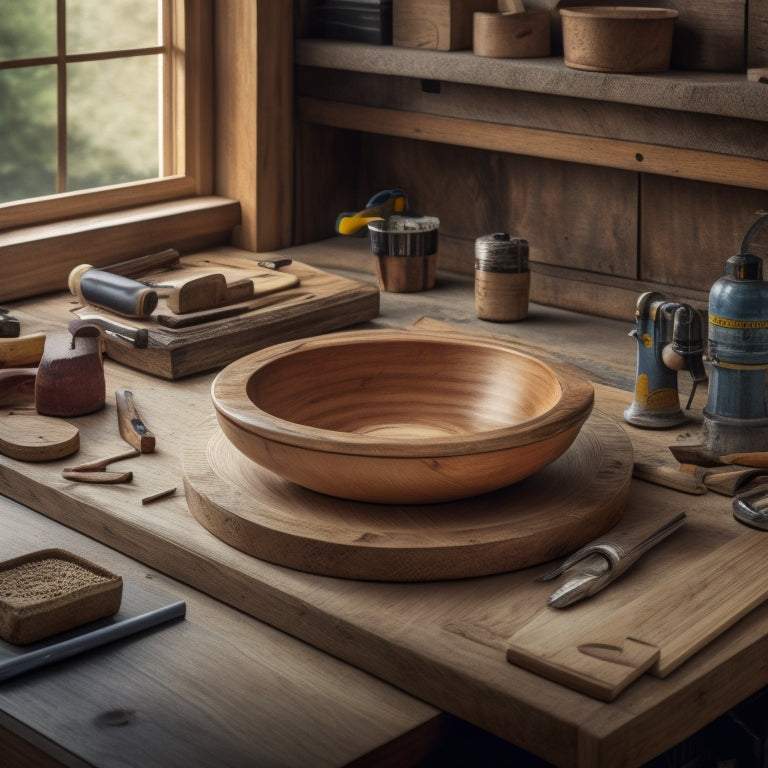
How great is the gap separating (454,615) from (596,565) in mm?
162

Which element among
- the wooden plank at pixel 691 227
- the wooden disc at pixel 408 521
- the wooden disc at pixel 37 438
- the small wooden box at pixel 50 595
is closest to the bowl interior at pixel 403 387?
the wooden disc at pixel 408 521

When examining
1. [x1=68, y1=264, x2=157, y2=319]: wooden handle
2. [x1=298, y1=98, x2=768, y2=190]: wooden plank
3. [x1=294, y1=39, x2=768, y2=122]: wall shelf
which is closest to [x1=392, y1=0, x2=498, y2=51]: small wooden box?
[x1=294, y1=39, x2=768, y2=122]: wall shelf

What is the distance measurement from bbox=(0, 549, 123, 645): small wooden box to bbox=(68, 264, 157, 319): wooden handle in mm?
643

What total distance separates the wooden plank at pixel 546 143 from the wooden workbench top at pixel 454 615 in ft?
1.61

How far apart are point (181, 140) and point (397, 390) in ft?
2.97

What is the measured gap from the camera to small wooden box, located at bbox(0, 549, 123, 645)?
113 centimetres

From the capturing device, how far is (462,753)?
1.29 meters

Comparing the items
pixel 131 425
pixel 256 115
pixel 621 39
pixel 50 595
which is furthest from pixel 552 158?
pixel 50 595

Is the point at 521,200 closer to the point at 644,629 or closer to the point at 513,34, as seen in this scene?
the point at 513,34

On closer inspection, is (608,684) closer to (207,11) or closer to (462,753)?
(462,753)

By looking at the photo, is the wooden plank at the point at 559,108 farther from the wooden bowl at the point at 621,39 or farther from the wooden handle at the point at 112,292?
the wooden handle at the point at 112,292

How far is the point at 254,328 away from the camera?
1.83 metres

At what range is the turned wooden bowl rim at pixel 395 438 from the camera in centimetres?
121

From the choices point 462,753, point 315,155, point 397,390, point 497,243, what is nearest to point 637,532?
point 462,753
